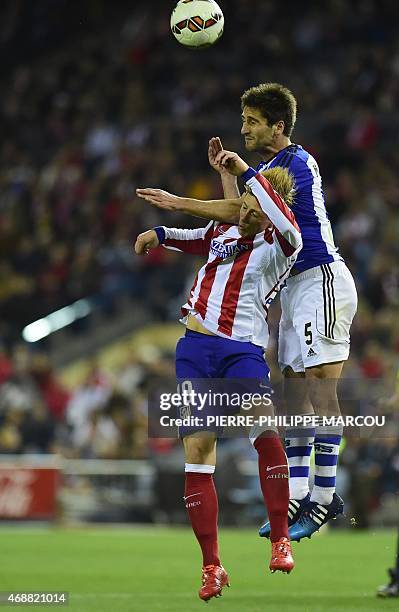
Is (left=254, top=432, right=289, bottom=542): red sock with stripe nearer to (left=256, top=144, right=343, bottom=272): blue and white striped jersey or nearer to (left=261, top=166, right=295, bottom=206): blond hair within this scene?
(left=256, top=144, right=343, bottom=272): blue and white striped jersey

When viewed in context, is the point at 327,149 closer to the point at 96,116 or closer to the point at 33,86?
the point at 96,116

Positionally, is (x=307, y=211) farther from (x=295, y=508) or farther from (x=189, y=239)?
(x=295, y=508)

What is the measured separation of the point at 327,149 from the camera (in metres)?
20.3

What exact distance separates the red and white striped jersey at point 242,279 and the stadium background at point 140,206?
6016 millimetres

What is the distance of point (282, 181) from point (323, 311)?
2.78ft

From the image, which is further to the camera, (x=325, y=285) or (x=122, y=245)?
(x=122, y=245)

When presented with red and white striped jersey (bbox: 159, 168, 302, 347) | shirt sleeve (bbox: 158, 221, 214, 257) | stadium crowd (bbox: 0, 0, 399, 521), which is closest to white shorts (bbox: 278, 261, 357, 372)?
red and white striped jersey (bbox: 159, 168, 302, 347)

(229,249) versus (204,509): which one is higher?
(229,249)

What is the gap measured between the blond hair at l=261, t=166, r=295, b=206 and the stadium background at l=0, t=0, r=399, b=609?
239 inches

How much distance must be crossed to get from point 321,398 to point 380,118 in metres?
12.8

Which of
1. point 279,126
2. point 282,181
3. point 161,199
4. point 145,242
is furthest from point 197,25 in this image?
point 145,242

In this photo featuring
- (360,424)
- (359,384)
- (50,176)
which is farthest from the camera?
(50,176)

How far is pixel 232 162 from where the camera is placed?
785 centimetres

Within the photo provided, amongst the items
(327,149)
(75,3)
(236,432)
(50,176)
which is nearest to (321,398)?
(236,432)
